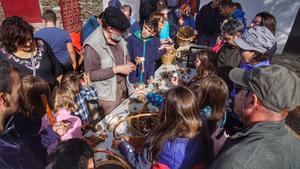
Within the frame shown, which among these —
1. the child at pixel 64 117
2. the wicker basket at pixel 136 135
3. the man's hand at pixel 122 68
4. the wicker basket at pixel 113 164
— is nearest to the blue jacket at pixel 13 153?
the wicker basket at pixel 113 164

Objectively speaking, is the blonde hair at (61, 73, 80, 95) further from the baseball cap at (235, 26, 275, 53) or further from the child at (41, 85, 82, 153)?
the baseball cap at (235, 26, 275, 53)

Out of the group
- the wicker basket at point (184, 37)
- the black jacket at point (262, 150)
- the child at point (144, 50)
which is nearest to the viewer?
the black jacket at point (262, 150)

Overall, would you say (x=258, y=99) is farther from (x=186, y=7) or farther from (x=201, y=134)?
(x=186, y=7)

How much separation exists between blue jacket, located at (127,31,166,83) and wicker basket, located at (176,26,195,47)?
121cm

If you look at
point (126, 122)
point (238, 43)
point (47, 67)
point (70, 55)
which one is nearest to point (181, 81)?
point (238, 43)

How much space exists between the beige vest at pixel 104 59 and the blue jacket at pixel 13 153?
154 centimetres

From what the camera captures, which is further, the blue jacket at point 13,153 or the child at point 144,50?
the child at point 144,50

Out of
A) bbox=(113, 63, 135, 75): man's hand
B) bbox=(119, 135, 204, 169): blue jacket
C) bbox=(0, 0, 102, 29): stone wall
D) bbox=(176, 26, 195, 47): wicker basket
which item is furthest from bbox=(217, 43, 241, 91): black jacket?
bbox=(0, 0, 102, 29): stone wall

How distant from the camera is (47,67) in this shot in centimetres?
320

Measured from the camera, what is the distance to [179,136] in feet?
6.13

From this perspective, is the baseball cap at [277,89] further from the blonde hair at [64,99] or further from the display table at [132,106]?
the blonde hair at [64,99]

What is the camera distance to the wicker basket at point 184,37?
5.07 m

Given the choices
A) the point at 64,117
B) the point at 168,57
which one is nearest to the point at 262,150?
the point at 64,117

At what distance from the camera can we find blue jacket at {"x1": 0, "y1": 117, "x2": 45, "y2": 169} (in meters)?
1.33
